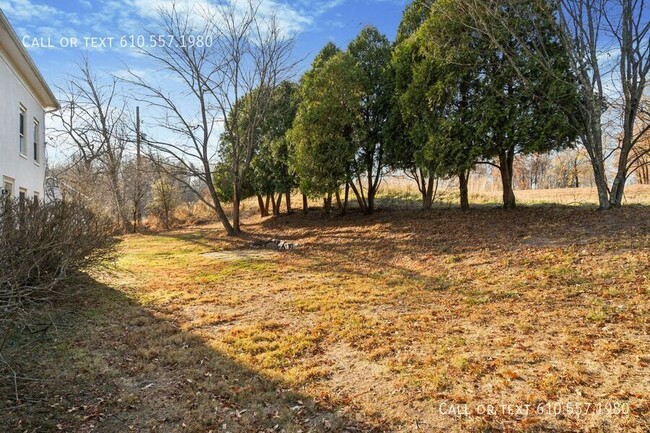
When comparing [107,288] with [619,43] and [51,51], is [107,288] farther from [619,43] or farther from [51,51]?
[619,43]

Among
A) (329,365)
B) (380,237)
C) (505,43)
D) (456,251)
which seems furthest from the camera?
(380,237)

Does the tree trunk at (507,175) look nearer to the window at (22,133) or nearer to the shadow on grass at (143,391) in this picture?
the shadow on grass at (143,391)

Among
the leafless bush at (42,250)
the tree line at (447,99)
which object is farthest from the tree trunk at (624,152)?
the leafless bush at (42,250)

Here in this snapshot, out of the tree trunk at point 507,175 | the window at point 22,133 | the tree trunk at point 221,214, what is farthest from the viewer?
the tree trunk at point 221,214

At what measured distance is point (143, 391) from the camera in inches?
128

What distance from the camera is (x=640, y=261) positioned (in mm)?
5406

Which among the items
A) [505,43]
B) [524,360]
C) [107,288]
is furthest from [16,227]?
[505,43]

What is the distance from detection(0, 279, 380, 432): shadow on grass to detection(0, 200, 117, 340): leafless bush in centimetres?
46

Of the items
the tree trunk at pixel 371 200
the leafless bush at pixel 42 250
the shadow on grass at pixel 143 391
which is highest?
the tree trunk at pixel 371 200

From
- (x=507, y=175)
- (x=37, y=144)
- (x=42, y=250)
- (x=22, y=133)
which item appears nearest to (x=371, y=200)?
(x=507, y=175)

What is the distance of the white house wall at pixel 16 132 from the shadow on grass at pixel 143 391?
636 cm

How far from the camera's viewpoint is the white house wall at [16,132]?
8.26m

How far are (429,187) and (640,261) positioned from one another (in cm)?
674

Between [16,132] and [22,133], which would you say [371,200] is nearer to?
[16,132]
